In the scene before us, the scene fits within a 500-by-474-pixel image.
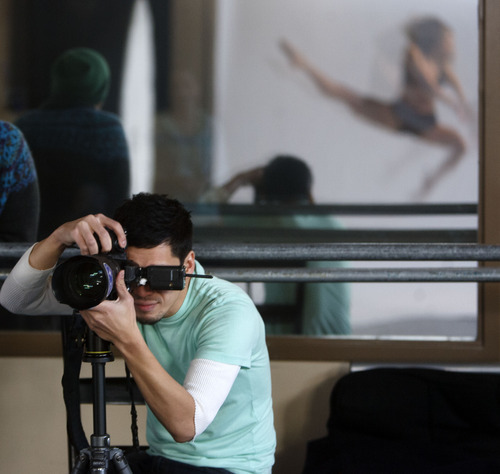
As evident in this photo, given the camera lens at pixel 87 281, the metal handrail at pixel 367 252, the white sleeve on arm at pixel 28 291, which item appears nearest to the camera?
the camera lens at pixel 87 281

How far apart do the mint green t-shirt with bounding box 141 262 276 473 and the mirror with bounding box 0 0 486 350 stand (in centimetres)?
63

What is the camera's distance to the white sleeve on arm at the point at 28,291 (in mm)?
1471

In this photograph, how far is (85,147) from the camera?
6.89 ft

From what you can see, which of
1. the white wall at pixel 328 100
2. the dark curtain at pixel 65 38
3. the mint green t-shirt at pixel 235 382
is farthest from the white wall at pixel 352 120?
the mint green t-shirt at pixel 235 382

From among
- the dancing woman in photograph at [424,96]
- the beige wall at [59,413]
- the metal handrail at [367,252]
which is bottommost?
the beige wall at [59,413]

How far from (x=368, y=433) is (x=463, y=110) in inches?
34.8

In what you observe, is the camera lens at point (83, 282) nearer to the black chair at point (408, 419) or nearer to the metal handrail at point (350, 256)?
the metal handrail at point (350, 256)

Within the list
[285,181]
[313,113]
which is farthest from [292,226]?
[313,113]

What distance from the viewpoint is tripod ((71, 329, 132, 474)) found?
124cm

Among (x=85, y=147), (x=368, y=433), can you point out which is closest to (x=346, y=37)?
(x=85, y=147)

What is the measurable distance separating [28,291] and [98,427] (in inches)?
14.6

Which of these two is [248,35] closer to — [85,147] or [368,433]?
[85,147]

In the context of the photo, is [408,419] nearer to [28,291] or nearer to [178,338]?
[178,338]

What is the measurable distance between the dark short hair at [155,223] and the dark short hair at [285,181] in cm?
67
